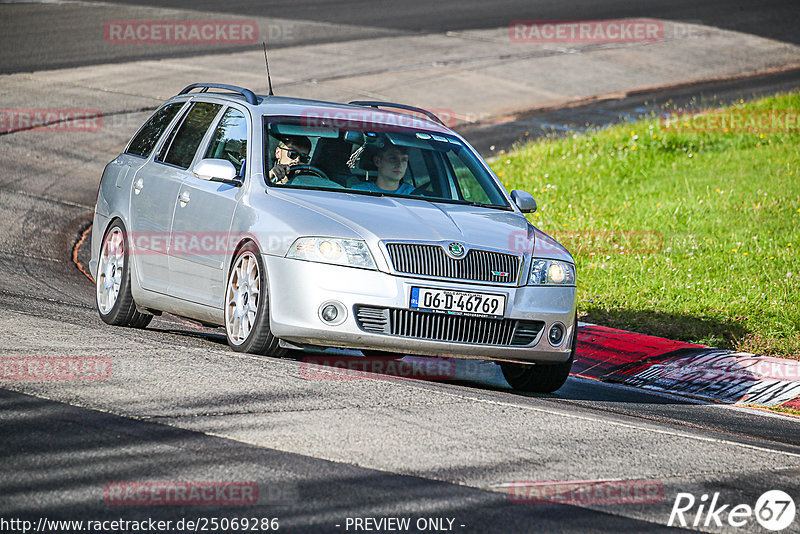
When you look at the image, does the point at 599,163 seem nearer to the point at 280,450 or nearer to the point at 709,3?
the point at 280,450

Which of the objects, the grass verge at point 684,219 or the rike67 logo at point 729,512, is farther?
the grass verge at point 684,219

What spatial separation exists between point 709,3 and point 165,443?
3921 centimetres

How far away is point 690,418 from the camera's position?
7891mm

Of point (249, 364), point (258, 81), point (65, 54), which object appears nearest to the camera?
point (249, 364)

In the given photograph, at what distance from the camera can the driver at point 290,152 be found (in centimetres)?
839

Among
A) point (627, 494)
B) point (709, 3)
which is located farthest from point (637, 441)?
point (709, 3)

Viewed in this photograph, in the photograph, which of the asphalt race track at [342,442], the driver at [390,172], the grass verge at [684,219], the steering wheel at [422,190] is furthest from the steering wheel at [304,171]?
the grass verge at [684,219]

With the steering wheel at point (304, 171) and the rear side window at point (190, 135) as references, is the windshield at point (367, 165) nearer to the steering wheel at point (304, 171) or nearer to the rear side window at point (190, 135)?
the steering wheel at point (304, 171)

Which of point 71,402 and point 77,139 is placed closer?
point 71,402

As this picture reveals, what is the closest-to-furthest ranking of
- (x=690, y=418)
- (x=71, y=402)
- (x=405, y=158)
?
(x=71, y=402) < (x=690, y=418) < (x=405, y=158)

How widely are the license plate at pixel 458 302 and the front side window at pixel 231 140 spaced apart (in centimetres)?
182

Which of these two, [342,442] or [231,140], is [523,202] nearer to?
[231,140]

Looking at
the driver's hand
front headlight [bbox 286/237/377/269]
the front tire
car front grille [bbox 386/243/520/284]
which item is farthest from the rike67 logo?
the driver's hand

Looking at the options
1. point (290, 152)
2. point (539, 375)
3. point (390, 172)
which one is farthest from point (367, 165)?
point (539, 375)
